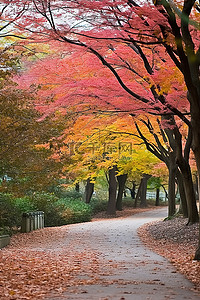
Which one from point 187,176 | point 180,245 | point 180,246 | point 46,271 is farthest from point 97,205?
point 46,271

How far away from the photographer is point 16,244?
48.1 ft

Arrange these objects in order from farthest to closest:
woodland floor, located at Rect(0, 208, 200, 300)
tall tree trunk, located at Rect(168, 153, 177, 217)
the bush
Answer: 1. the bush
2. tall tree trunk, located at Rect(168, 153, 177, 217)
3. woodland floor, located at Rect(0, 208, 200, 300)

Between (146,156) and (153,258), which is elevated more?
(146,156)

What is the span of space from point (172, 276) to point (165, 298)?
6.85 ft

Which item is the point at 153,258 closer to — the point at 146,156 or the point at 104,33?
the point at 104,33

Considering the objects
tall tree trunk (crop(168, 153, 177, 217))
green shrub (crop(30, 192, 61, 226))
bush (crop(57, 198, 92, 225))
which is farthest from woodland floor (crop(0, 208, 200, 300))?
bush (crop(57, 198, 92, 225))

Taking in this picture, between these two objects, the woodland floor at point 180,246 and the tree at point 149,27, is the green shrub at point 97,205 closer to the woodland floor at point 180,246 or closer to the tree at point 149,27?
the woodland floor at point 180,246

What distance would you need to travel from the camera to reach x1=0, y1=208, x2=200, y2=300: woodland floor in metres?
6.65

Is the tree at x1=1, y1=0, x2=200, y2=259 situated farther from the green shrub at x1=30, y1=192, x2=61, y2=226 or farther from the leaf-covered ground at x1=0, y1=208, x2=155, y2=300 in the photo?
the green shrub at x1=30, y1=192, x2=61, y2=226

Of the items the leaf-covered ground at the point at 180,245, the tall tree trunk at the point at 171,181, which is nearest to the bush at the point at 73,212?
the tall tree trunk at the point at 171,181

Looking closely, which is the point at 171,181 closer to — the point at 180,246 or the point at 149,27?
the point at 180,246

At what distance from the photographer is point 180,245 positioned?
13.4 metres

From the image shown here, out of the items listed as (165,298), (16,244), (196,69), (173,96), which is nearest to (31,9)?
(196,69)

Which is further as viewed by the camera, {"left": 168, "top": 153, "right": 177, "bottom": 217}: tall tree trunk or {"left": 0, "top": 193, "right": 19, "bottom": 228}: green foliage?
{"left": 168, "top": 153, "right": 177, "bottom": 217}: tall tree trunk
